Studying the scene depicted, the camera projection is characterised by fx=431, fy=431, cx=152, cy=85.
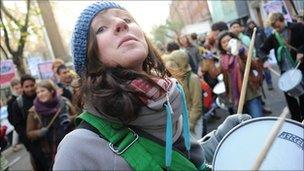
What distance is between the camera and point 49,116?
16.9ft

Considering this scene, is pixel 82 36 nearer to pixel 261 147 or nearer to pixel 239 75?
pixel 261 147

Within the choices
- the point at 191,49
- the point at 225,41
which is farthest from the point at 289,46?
the point at 191,49

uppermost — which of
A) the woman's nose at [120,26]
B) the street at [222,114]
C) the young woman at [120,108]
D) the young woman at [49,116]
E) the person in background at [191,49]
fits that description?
the woman's nose at [120,26]

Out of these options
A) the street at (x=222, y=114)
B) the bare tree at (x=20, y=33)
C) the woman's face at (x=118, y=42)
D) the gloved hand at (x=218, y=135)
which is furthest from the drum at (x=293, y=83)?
the bare tree at (x=20, y=33)

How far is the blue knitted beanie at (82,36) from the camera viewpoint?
181cm

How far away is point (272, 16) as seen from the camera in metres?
6.65

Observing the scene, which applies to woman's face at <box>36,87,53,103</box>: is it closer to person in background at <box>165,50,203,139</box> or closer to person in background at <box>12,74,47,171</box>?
person in background at <box>12,74,47,171</box>

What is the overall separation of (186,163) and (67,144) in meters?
0.44

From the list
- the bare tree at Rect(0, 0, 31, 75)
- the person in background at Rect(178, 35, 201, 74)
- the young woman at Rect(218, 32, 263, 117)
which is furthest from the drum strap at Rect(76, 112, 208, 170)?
the bare tree at Rect(0, 0, 31, 75)

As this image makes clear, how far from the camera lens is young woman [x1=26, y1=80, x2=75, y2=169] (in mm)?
5051

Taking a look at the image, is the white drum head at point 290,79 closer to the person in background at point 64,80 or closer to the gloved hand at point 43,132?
the person in background at point 64,80

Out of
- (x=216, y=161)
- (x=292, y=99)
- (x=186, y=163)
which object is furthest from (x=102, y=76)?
(x=292, y=99)

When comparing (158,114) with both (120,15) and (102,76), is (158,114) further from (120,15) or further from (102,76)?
(120,15)

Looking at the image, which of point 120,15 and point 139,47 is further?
point 120,15
